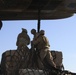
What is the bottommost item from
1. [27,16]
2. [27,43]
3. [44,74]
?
[44,74]

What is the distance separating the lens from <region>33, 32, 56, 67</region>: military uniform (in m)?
9.81

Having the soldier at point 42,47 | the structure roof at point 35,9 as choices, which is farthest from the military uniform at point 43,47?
the structure roof at point 35,9

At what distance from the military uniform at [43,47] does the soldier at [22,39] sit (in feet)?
0.76

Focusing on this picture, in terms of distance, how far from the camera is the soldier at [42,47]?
9.81m

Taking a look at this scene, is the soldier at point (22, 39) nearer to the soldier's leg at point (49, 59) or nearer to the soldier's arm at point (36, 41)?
the soldier's arm at point (36, 41)

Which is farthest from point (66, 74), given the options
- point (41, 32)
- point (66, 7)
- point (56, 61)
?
point (66, 7)

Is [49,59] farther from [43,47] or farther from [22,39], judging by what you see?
[22,39]

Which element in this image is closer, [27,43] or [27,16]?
[27,43]

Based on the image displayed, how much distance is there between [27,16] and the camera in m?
11.6

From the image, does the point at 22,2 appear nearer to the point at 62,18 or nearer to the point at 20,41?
the point at 20,41

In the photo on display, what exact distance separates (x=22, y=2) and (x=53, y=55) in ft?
6.04

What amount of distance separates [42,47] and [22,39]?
619mm

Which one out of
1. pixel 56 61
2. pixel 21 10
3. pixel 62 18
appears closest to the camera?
pixel 56 61

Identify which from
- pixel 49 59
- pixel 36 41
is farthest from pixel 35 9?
pixel 49 59
